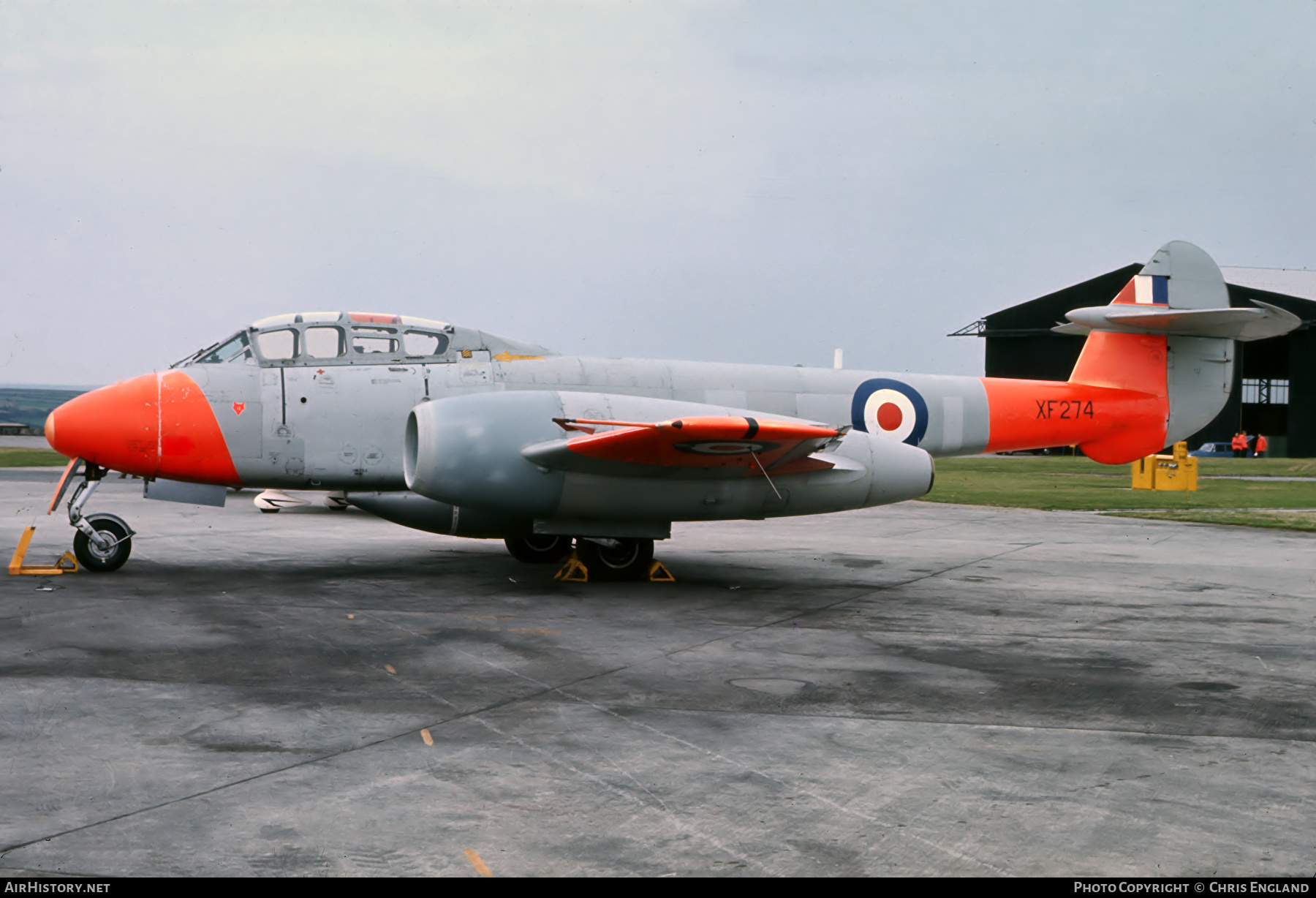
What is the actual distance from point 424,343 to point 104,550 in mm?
3899

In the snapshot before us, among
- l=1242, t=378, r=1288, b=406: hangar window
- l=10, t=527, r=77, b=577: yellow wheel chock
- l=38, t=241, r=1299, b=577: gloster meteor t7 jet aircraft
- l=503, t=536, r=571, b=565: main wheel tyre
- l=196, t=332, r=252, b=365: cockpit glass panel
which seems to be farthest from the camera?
l=1242, t=378, r=1288, b=406: hangar window

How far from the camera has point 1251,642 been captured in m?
7.60

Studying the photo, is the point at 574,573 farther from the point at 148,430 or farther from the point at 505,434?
the point at 148,430

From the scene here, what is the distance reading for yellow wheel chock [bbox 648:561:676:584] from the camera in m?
10.6

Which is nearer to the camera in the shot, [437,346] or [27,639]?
[27,639]

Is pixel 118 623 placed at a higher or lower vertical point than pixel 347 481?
lower

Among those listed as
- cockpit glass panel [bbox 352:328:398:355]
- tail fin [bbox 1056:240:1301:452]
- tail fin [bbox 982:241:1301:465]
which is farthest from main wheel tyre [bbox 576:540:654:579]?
tail fin [bbox 1056:240:1301:452]

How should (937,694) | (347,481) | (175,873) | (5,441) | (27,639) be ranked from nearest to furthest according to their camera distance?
1. (175,873)
2. (937,694)
3. (27,639)
4. (347,481)
5. (5,441)

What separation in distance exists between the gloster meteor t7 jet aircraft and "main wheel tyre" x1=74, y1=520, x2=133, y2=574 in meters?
0.02

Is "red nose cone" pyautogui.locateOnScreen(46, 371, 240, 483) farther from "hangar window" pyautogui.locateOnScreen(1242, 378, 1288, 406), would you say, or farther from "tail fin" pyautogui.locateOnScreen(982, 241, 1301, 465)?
"hangar window" pyautogui.locateOnScreen(1242, 378, 1288, 406)

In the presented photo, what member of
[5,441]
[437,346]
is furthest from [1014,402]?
[5,441]

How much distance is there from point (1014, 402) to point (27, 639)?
417 inches

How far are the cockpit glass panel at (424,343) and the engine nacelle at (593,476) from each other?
45.2 inches

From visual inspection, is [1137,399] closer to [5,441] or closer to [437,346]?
[437,346]
